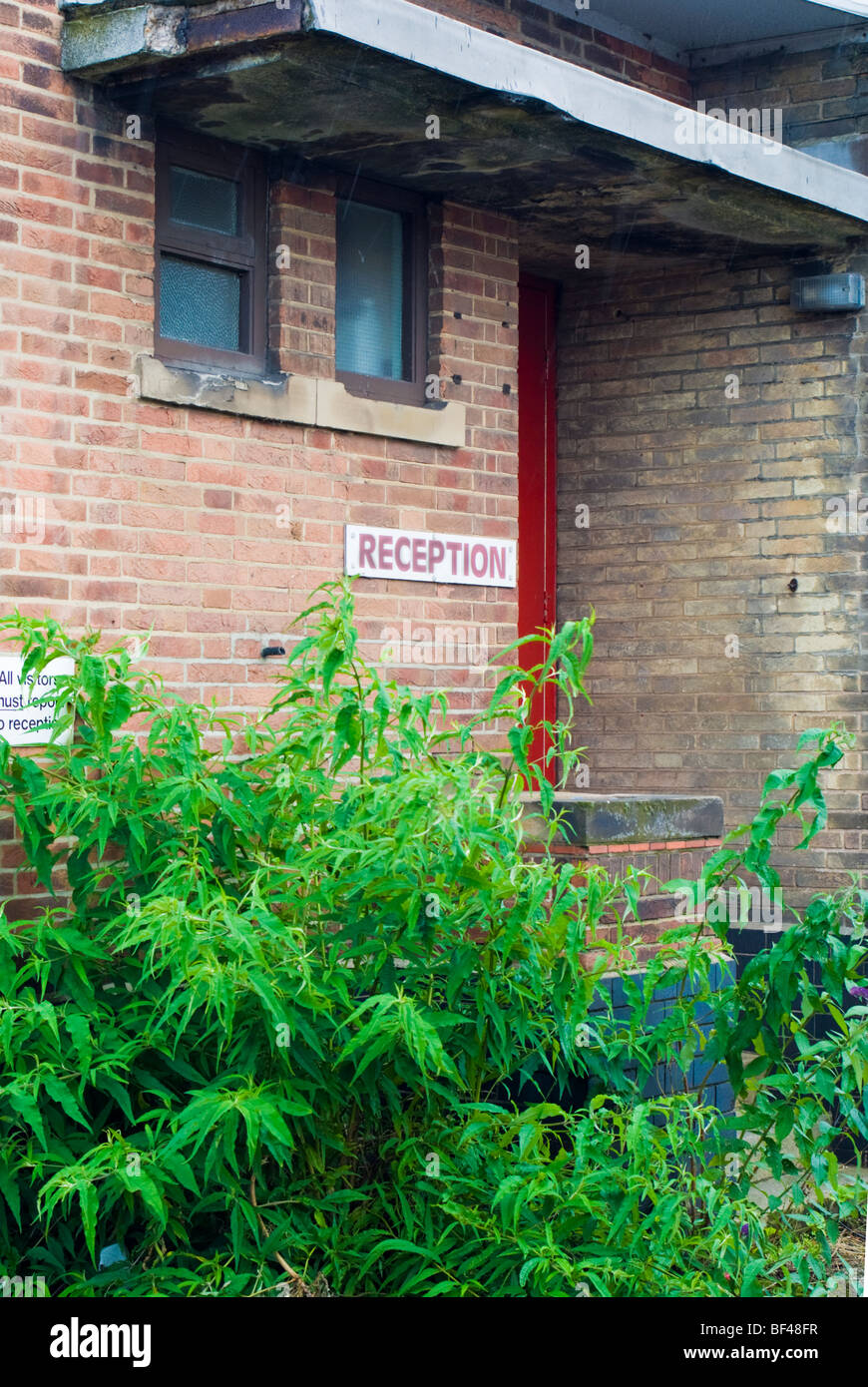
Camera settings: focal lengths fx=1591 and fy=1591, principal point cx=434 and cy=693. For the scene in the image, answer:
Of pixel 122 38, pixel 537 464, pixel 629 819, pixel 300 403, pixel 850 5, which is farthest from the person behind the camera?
pixel 537 464

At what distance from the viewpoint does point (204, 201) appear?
5762mm

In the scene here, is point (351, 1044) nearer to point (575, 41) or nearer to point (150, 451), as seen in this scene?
point (150, 451)

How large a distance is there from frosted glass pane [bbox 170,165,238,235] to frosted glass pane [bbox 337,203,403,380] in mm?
563

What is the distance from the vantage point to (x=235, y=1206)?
12.9ft

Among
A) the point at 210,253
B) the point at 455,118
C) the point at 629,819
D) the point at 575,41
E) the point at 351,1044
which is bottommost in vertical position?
the point at 351,1044

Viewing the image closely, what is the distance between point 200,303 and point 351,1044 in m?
3.07

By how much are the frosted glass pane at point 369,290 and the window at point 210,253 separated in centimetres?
47

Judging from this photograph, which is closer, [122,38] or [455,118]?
[122,38]

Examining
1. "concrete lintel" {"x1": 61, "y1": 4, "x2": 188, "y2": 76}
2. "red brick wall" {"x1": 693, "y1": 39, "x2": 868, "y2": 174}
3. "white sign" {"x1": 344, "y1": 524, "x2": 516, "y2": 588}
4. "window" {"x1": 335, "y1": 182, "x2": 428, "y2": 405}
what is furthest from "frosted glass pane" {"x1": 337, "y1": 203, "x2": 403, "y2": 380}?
"red brick wall" {"x1": 693, "y1": 39, "x2": 868, "y2": 174}

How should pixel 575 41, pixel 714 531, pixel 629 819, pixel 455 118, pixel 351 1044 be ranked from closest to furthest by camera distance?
pixel 351 1044 → pixel 455 118 → pixel 629 819 → pixel 575 41 → pixel 714 531

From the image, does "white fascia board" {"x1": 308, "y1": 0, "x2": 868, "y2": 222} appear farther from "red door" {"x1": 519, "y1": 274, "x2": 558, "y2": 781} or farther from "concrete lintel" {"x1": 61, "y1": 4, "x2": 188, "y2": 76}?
"red door" {"x1": 519, "y1": 274, "x2": 558, "y2": 781}

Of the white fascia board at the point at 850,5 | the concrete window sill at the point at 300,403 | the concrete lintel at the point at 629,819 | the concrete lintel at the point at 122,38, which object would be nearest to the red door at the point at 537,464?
the concrete window sill at the point at 300,403

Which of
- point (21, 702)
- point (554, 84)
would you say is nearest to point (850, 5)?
point (554, 84)

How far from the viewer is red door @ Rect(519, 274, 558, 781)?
8141 millimetres
